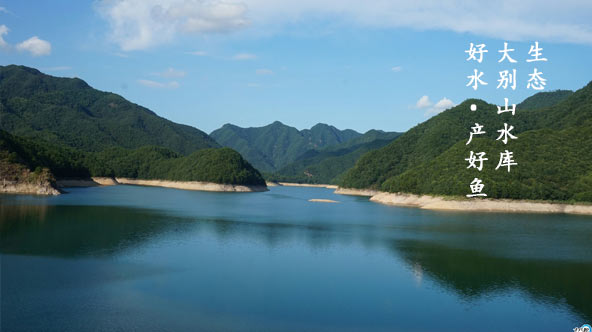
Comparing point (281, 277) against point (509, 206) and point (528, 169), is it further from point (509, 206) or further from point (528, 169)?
point (528, 169)

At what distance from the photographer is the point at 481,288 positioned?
100ft

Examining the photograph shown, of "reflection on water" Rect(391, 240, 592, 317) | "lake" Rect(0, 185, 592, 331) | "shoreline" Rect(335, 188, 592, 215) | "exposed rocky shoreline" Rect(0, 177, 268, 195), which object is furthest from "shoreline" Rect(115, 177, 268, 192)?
"reflection on water" Rect(391, 240, 592, 317)

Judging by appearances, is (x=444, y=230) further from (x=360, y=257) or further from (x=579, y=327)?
(x=579, y=327)

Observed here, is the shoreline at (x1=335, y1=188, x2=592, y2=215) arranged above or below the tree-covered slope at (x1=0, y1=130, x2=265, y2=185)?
below

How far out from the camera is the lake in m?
23.0

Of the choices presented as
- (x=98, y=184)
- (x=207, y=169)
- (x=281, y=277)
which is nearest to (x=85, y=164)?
(x=98, y=184)

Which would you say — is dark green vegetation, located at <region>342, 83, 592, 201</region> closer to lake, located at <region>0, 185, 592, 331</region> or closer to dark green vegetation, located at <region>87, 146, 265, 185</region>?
lake, located at <region>0, 185, 592, 331</region>

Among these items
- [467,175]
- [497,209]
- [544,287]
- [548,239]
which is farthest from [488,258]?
[467,175]

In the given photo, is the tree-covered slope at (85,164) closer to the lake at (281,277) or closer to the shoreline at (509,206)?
the lake at (281,277)

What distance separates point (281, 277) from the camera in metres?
31.9

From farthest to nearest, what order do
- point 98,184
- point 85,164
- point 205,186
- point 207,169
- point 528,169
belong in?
point 207,169 → point 205,186 → point 85,164 → point 98,184 → point 528,169

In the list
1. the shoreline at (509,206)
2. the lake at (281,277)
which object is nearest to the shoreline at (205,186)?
the shoreline at (509,206)

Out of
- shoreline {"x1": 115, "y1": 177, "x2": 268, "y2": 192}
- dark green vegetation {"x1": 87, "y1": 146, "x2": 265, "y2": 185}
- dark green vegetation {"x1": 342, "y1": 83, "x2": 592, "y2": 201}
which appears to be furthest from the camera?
dark green vegetation {"x1": 87, "y1": 146, "x2": 265, "y2": 185}

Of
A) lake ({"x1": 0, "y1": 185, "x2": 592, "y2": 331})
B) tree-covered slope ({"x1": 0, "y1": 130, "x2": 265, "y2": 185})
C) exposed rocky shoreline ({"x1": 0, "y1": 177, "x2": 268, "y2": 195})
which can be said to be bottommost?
lake ({"x1": 0, "y1": 185, "x2": 592, "y2": 331})
